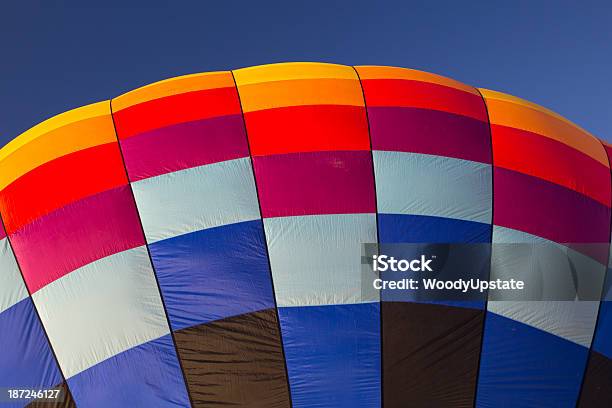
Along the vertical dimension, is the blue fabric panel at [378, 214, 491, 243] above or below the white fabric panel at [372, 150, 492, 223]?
below

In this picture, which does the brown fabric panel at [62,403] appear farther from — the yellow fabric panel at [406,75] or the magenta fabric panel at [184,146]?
the yellow fabric panel at [406,75]

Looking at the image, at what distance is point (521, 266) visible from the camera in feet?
16.2

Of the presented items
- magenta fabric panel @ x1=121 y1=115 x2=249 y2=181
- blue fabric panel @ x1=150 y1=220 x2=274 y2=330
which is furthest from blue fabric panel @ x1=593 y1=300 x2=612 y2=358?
magenta fabric panel @ x1=121 y1=115 x2=249 y2=181

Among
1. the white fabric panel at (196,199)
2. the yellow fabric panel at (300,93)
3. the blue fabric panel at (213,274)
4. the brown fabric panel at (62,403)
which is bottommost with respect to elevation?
the brown fabric panel at (62,403)

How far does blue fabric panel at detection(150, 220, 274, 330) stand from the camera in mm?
4746

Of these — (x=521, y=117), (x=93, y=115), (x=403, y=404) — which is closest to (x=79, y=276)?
(x=93, y=115)

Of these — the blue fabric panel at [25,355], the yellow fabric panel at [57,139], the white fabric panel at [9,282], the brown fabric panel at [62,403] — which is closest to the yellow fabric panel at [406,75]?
the yellow fabric panel at [57,139]

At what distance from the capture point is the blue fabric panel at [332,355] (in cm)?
471

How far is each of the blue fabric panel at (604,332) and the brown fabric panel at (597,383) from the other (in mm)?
45

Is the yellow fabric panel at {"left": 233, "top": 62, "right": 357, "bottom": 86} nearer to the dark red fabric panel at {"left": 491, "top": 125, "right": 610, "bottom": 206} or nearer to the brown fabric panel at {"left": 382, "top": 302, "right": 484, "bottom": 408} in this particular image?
the dark red fabric panel at {"left": 491, "top": 125, "right": 610, "bottom": 206}

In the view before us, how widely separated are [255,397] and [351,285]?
102 cm

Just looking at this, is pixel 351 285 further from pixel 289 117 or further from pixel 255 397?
pixel 289 117

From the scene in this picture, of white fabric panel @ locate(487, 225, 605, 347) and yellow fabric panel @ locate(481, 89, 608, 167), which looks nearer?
white fabric panel @ locate(487, 225, 605, 347)

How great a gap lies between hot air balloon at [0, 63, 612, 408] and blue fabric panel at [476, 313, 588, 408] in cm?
1
